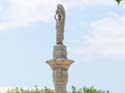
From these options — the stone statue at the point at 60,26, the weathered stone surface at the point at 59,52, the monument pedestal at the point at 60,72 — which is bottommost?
the monument pedestal at the point at 60,72

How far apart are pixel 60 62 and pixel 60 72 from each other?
363 millimetres

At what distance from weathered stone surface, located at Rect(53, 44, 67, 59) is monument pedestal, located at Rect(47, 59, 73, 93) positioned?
274 millimetres

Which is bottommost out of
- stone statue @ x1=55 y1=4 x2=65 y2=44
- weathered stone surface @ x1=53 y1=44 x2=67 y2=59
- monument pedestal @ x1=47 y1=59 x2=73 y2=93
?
monument pedestal @ x1=47 y1=59 x2=73 y2=93

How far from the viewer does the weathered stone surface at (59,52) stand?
54.4ft

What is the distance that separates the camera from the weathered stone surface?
16.6m

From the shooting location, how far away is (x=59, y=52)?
656 inches

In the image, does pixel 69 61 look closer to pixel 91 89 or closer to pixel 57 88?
pixel 57 88

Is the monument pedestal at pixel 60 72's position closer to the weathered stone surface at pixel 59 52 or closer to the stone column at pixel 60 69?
the stone column at pixel 60 69

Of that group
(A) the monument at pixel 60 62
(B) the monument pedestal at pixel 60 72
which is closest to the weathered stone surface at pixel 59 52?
(A) the monument at pixel 60 62

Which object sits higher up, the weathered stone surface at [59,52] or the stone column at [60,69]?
the weathered stone surface at [59,52]

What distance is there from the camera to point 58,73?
16.3 meters

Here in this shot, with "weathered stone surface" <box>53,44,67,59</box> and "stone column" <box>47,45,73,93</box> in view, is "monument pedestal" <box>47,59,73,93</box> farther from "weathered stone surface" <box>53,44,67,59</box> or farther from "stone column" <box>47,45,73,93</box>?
"weathered stone surface" <box>53,44,67,59</box>

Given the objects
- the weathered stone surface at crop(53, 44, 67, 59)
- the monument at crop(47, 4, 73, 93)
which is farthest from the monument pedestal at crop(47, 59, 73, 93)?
the weathered stone surface at crop(53, 44, 67, 59)

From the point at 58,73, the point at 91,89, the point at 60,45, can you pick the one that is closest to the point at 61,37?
the point at 60,45
